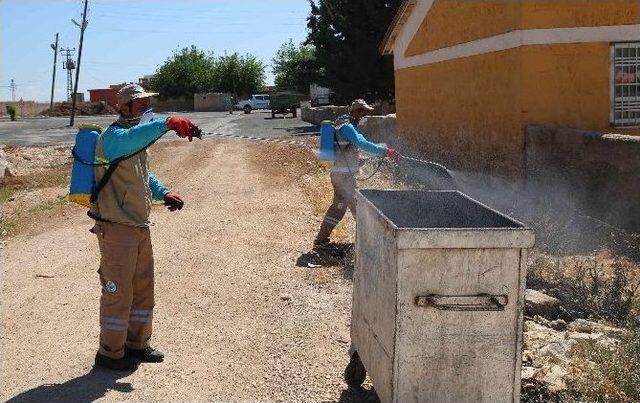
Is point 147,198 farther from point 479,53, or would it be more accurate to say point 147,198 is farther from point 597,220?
point 479,53

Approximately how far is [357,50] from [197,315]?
24.5 m

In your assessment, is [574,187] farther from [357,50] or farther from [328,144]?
[357,50]

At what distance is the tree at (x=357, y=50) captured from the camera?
2791cm

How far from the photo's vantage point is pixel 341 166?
742 centimetres

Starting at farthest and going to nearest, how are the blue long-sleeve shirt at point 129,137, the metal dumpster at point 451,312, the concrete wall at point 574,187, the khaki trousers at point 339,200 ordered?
1. the concrete wall at point 574,187
2. the khaki trousers at point 339,200
3. the blue long-sleeve shirt at point 129,137
4. the metal dumpster at point 451,312

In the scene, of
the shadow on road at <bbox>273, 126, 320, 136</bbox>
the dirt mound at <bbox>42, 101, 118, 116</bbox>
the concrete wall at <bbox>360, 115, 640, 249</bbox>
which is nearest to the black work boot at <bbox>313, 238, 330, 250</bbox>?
the concrete wall at <bbox>360, 115, 640, 249</bbox>

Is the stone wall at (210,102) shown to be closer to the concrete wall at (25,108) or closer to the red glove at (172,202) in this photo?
the concrete wall at (25,108)

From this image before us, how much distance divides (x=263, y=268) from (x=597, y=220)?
373 centimetres

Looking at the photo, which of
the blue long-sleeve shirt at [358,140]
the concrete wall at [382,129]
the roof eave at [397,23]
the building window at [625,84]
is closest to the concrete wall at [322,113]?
the concrete wall at [382,129]

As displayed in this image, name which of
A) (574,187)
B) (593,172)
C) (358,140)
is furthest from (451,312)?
(574,187)

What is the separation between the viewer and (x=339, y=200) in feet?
24.8

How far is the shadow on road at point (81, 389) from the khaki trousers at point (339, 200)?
3615mm

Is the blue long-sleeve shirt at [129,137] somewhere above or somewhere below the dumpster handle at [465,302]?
above

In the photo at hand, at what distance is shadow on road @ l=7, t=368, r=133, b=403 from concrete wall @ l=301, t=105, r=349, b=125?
2560 centimetres
